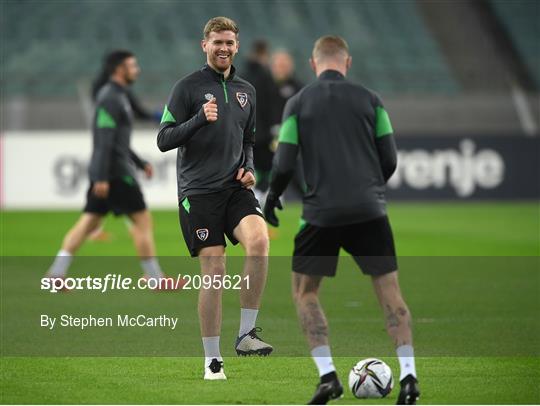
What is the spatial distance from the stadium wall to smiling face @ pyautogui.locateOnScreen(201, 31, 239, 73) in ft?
55.1

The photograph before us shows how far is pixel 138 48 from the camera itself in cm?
2936

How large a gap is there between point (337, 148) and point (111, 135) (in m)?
6.20

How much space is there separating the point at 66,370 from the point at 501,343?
324 cm

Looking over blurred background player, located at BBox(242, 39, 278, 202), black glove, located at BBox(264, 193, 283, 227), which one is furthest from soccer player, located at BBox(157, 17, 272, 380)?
blurred background player, located at BBox(242, 39, 278, 202)

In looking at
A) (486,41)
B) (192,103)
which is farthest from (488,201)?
(192,103)

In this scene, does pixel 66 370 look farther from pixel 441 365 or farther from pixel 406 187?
pixel 406 187

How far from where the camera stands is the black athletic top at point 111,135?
12.8m

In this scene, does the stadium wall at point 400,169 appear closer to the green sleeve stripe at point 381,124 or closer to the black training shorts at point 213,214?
the black training shorts at point 213,214

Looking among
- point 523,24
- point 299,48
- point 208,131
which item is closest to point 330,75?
point 208,131

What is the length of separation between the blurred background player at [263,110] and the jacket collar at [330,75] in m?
10.8

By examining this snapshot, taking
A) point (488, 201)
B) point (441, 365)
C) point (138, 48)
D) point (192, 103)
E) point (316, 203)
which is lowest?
point (441, 365)

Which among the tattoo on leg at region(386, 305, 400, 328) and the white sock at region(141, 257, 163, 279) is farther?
the white sock at region(141, 257, 163, 279)

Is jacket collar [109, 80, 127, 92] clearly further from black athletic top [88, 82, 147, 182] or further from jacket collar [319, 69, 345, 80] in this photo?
jacket collar [319, 69, 345, 80]

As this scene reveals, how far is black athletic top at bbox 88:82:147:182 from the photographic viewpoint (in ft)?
41.9
